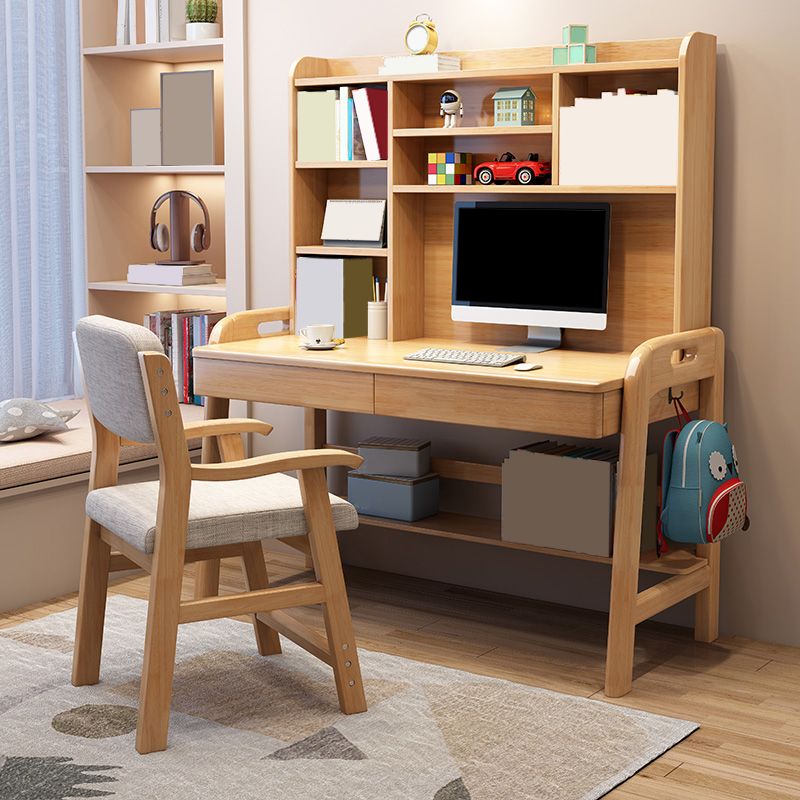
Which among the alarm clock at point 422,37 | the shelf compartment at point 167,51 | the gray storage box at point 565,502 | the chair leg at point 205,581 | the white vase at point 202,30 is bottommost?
the chair leg at point 205,581

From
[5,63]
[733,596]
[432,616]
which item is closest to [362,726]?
[432,616]

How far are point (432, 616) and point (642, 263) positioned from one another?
110cm

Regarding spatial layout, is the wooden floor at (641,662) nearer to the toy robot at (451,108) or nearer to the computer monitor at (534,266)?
the computer monitor at (534,266)

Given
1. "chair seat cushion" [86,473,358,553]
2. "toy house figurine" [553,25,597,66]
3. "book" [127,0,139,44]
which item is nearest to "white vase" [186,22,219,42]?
"book" [127,0,139,44]

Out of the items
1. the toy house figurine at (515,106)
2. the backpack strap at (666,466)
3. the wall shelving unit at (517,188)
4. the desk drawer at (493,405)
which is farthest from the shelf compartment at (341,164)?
the backpack strap at (666,466)

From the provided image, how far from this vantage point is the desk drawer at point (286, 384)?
315 cm

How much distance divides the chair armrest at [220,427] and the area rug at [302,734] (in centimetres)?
57

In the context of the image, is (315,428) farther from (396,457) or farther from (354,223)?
(354,223)

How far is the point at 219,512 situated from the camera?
2541 millimetres

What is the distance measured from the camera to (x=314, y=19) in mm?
3783

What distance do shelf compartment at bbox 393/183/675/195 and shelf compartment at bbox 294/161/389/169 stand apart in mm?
81

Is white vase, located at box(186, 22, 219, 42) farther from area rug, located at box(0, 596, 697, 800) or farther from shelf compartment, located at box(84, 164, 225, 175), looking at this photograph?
area rug, located at box(0, 596, 697, 800)

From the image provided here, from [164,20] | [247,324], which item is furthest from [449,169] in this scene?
[164,20]

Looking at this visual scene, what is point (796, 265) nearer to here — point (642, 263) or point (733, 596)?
point (642, 263)
